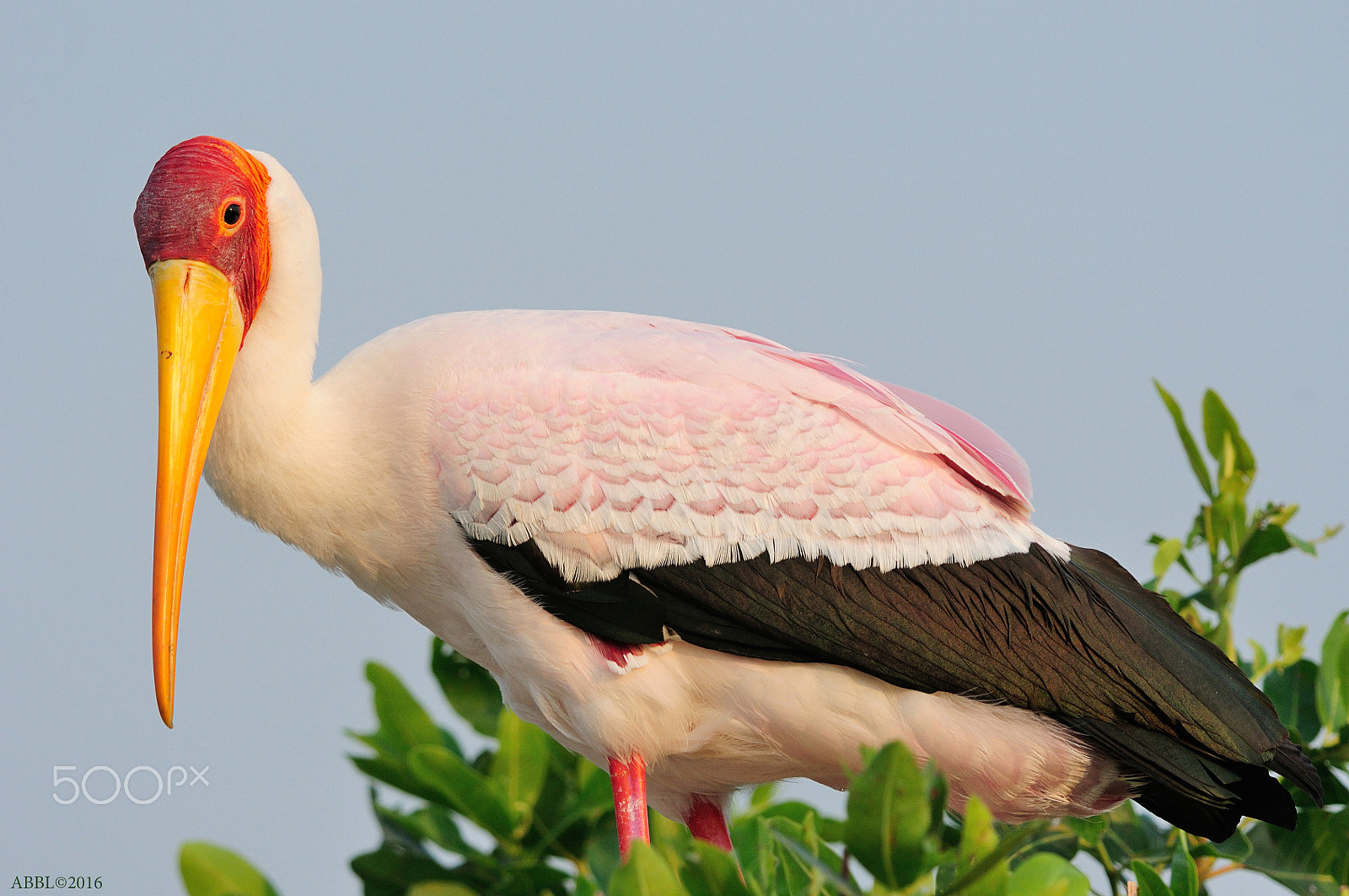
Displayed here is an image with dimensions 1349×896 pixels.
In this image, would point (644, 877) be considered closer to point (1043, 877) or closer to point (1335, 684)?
point (1043, 877)

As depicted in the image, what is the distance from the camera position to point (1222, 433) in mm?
3533

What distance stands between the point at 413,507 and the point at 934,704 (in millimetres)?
1149

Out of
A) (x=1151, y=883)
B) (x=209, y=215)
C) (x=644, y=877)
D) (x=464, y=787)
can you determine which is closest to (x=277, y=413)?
(x=209, y=215)

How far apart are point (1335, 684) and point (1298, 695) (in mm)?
184

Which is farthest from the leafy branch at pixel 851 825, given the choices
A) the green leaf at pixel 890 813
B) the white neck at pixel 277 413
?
the white neck at pixel 277 413

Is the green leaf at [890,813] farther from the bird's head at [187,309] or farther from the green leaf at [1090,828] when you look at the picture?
the green leaf at [1090,828]

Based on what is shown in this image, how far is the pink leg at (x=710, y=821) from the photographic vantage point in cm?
311

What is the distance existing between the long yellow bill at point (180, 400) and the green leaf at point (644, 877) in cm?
119

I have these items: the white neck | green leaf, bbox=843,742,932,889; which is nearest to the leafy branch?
green leaf, bbox=843,742,932,889

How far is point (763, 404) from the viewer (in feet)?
8.71

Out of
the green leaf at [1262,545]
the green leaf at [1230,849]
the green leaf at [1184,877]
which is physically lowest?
the green leaf at [1230,849]

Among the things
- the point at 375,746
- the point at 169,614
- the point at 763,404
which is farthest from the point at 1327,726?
the point at 169,614

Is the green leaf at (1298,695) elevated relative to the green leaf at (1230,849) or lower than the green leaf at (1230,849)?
elevated

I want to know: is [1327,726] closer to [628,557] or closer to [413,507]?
[628,557]
